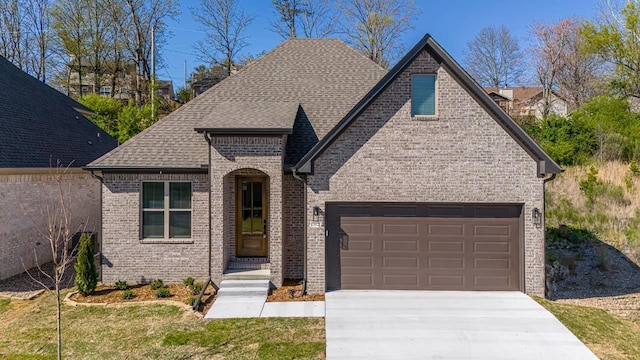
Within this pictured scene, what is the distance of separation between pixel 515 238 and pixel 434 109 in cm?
390

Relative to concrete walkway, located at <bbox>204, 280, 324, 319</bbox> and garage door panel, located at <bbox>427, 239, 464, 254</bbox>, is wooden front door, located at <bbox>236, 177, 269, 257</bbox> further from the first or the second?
garage door panel, located at <bbox>427, 239, 464, 254</bbox>

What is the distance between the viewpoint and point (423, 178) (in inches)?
374

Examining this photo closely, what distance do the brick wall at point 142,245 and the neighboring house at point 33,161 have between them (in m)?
1.21

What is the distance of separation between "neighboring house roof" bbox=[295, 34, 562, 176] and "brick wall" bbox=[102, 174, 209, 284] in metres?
3.37

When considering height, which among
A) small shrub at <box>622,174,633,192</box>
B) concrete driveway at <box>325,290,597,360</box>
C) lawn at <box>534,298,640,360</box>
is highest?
small shrub at <box>622,174,633,192</box>

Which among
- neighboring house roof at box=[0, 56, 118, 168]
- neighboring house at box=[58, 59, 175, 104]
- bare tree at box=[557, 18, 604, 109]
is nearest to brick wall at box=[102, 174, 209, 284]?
neighboring house roof at box=[0, 56, 118, 168]

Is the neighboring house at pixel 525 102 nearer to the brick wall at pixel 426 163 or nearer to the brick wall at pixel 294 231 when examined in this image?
the brick wall at pixel 426 163

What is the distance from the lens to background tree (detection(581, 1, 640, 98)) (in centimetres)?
2364

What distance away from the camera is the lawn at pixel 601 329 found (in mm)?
6805

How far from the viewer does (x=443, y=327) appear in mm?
7531

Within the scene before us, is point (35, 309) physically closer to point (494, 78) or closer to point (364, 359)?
point (364, 359)

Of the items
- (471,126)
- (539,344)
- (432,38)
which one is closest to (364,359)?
(539,344)

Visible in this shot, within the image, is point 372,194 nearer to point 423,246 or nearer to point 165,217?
point 423,246

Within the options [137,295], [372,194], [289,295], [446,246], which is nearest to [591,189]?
[446,246]
